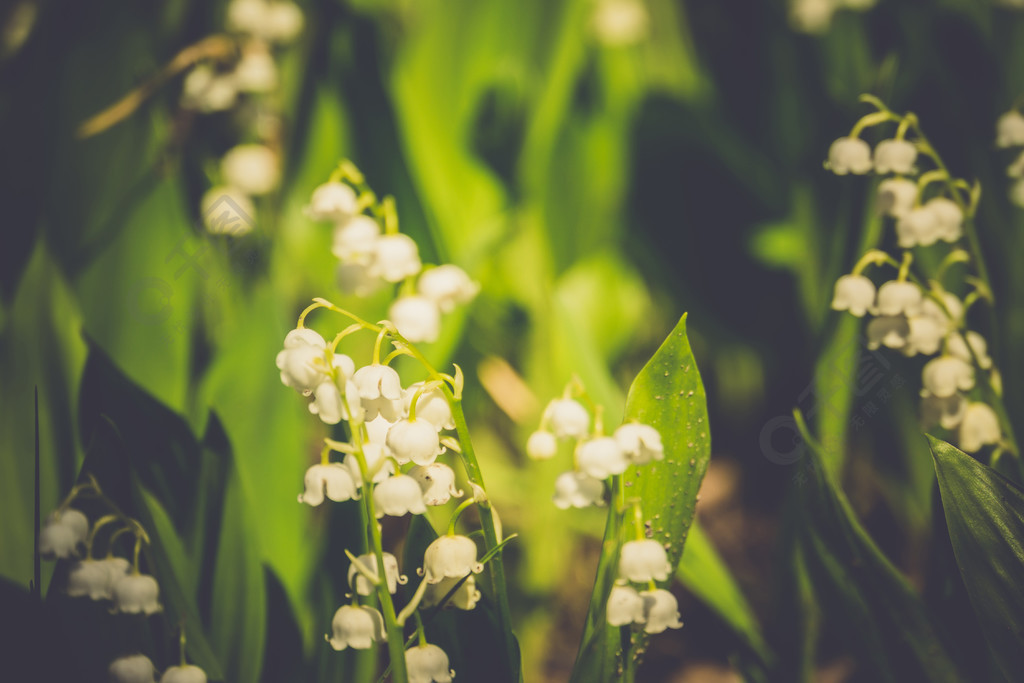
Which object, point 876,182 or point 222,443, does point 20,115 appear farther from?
point 876,182

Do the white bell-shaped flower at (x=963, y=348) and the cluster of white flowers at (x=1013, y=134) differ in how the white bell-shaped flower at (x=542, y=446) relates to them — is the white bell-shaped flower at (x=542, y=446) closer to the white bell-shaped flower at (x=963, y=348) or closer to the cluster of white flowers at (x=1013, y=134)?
the white bell-shaped flower at (x=963, y=348)

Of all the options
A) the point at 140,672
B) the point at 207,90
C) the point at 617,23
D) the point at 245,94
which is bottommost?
the point at 140,672

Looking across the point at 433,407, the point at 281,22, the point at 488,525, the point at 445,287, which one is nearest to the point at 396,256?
the point at 445,287

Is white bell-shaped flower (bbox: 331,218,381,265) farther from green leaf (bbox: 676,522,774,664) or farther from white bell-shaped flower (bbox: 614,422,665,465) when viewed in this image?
green leaf (bbox: 676,522,774,664)

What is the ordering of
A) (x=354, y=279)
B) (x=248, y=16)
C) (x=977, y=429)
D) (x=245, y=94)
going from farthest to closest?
1. (x=245, y=94)
2. (x=248, y=16)
3. (x=354, y=279)
4. (x=977, y=429)

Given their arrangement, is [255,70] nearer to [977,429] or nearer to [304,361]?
[304,361]

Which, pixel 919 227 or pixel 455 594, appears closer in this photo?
pixel 455 594

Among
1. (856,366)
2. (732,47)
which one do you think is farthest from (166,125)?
(732,47)

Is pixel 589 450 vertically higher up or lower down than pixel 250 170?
lower down
